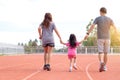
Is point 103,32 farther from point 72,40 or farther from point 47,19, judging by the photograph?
point 47,19

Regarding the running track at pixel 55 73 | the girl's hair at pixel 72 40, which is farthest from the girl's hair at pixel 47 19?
the running track at pixel 55 73

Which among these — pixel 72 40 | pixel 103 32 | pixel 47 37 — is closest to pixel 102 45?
pixel 103 32

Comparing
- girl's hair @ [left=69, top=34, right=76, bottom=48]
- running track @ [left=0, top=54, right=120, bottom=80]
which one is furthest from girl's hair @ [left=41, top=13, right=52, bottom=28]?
A: running track @ [left=0, top=54, right=120, bottom=80]

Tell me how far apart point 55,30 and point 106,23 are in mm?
1917

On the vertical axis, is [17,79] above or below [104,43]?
below

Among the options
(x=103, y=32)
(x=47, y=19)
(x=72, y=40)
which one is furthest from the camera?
(x=72, y=40)

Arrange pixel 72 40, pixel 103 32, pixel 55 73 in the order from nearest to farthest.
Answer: pixel 55 73
pixel 103 32
pixel 72 40

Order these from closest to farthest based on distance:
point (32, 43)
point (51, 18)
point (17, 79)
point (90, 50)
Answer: point (17, 79), point (51, 18), point (90, 50), point (32, 43)

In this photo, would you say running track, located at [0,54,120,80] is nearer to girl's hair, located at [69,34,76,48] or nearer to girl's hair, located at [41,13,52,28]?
girl's hair, located at [69,34,76,48]

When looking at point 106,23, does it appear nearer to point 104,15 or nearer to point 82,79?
point 104,15

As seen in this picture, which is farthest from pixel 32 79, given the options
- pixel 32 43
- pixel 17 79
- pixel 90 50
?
pixel 32 43

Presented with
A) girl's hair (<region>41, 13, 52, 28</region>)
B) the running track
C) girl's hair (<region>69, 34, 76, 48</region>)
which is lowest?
the running track

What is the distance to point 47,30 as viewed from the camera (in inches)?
619

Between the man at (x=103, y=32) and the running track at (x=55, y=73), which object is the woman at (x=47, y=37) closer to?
the running track at (x=55, y=73)
